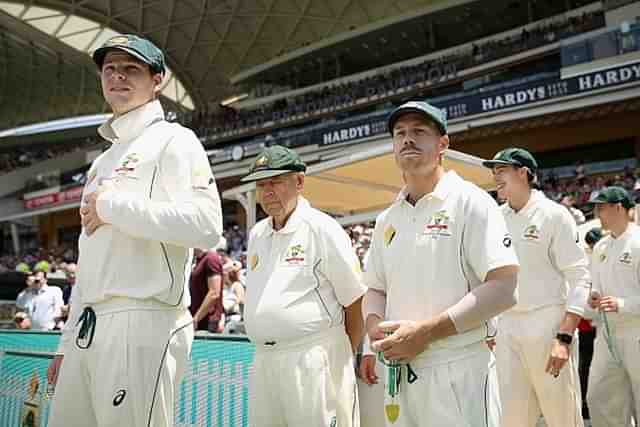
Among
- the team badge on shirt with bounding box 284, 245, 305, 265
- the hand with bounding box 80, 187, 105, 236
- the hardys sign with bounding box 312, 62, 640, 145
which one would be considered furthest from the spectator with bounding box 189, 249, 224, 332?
the hardys sign with bounding box 312, 62, 640, 145

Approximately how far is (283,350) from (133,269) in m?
1.05

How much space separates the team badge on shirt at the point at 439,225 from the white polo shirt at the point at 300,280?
977mm

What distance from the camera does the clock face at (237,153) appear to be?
35000 mm

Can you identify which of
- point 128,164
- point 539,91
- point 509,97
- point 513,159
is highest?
point 509,97

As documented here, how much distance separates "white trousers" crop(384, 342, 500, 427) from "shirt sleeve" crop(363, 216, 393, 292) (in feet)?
1.39

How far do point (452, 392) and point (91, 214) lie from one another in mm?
1456

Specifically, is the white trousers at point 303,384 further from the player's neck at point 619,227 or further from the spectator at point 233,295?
the spectator at point 233,295

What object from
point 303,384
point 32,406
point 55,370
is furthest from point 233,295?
point 55,370

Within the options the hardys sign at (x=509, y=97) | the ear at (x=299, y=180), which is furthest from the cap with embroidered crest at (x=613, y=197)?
the hardys sign at (x=509, y=97)

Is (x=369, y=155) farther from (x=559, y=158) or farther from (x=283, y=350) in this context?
(x=559, y=158)

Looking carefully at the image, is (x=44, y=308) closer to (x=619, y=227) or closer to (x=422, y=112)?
(x=619, y=227)

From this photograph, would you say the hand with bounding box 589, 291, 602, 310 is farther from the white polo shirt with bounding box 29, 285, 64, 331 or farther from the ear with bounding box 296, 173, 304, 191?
→ the white polo shirt with bounding box 29, 285, 64, 331

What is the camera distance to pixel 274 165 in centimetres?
338

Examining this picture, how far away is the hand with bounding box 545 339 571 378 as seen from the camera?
378cm
